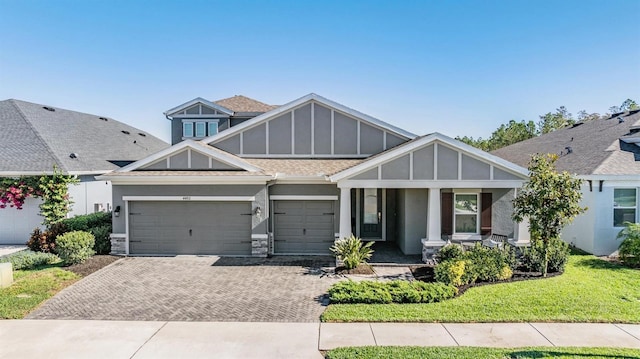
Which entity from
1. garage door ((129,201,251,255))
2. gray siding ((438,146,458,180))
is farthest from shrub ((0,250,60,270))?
gray siding ((438,146,458,180))

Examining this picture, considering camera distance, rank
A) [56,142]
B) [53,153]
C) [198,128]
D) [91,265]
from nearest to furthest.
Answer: [91,265]
[53,153]
[56,142]
[198,128]

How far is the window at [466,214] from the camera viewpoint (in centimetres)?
1338

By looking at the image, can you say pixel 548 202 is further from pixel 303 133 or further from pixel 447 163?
pixel 303 133

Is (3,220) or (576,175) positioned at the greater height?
(576,175)

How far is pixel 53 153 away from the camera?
54.6 ft

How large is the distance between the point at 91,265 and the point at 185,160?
4.68 meters

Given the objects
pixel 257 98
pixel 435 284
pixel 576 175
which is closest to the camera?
pixel 435 284

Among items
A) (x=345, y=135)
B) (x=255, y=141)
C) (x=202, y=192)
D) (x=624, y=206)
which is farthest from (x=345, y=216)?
(x=624, y=206)

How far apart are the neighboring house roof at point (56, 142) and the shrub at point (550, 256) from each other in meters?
18.4

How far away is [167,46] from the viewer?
1741 cm

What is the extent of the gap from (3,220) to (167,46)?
1050 cm

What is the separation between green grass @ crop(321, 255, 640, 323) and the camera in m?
7.87

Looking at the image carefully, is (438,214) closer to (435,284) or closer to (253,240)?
(435,284)

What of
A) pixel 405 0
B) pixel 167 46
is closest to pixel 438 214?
pixel 405 0
